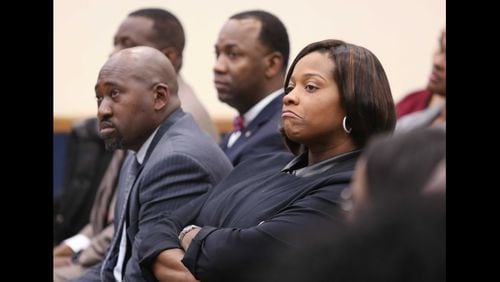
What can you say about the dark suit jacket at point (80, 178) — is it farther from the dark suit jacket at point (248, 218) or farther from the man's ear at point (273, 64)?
the dark suit jacket at point (248, 218)

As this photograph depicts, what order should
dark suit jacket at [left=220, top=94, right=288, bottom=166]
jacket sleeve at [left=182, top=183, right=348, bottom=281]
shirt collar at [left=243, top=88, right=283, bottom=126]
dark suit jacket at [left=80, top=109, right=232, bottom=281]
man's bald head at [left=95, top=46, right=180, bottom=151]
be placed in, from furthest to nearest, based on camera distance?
shirt collar at [left=243, top=88, right=283, bottom=126]
dark suit jacket at [left=220, top=94, right=288, bottom=166]
man's bald head at [left=95, top=46, right=180, bottom=151]
dark suit jacket at [left=80, top=109, right=232, bottom=281]
jacket sleeve at [left=182, top=183, right=348, bottom=281]

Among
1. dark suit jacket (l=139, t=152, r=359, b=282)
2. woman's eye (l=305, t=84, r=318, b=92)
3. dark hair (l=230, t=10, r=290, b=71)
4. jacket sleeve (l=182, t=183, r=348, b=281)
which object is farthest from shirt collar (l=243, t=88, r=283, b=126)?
jacket sleeve (l=182, t=183, r=348, b=281)

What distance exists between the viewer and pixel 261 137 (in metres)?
3.70

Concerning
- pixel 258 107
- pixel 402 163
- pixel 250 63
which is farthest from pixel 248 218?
pixel 250 63

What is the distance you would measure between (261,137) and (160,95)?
66cm

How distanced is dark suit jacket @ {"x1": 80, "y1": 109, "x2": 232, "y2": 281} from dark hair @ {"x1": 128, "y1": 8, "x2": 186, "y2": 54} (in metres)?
1.18

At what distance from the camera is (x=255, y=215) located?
8.29ft

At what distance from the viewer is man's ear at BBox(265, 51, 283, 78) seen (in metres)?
4.00

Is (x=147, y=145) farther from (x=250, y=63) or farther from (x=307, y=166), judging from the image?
(x=250, y=63)

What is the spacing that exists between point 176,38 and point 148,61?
116 centimetres

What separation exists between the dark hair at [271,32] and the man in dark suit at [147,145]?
0.92 meters

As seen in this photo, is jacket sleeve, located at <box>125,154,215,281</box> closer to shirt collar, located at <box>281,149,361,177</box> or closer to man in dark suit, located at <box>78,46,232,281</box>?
man in dark suit, located at <box>78,46,232,281</box>
